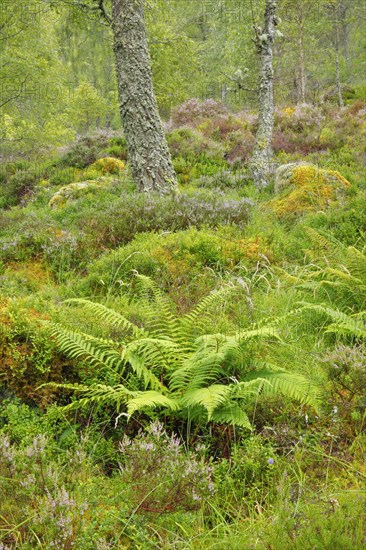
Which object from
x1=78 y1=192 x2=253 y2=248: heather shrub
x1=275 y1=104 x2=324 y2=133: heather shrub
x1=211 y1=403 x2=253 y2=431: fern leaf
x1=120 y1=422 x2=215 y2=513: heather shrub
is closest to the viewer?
x1=120 y1=422 x2=215 y2=513: heather shrub

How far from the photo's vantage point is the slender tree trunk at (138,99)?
908 centimetres

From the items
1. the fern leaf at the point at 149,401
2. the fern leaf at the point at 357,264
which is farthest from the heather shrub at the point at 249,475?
the fern leaf at the point at 357,264

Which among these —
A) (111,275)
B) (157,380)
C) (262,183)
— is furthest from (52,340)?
(262,183)

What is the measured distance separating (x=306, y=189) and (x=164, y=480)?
6972 mm

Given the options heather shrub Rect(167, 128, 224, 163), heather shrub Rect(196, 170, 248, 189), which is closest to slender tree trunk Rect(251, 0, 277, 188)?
heather shrub Rect(196, 170, 248, 189)

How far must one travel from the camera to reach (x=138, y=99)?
912 cm

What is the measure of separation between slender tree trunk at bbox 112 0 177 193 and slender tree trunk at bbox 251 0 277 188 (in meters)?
2.97

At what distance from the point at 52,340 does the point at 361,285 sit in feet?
9.22

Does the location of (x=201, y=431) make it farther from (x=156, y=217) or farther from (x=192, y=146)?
(x=192, y=146)

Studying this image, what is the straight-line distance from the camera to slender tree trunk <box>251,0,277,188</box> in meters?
11.3

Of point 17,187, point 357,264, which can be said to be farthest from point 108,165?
point 357,264

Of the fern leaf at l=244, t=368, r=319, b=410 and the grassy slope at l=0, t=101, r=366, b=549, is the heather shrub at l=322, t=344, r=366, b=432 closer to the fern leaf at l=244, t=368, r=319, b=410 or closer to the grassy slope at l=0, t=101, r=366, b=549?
the grassy slope at l=0, t=101, r=366, b=549

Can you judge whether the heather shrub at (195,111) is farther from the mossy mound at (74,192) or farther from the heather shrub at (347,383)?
the heather shrub at (347,383)

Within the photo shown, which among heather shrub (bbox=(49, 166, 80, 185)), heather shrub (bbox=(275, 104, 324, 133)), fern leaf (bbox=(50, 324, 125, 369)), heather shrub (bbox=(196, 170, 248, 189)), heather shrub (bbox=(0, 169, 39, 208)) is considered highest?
heather shrub (bbox=(275, 104, 324, 133))
